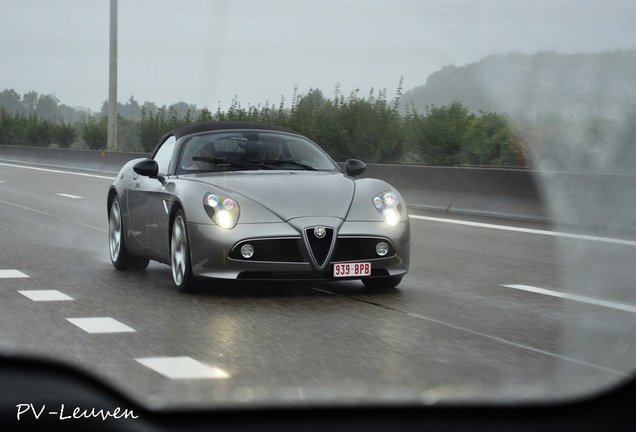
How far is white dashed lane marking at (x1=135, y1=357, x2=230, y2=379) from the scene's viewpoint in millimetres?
5154

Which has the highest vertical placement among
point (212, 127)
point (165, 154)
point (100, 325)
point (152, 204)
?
point (212, 127)

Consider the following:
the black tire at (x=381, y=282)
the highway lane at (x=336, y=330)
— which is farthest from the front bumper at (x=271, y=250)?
the black tire at (x=381, y=282)

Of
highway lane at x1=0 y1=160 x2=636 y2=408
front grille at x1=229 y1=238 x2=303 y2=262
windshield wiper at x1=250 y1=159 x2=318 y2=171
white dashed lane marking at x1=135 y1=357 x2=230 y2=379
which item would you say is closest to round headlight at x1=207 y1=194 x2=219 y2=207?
front grille at x1=229 y1=238 x2=303 y2=262

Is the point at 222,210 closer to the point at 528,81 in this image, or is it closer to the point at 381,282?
the point at 381,282

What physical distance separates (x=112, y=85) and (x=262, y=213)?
34896 mm

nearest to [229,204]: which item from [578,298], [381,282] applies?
[381,282]

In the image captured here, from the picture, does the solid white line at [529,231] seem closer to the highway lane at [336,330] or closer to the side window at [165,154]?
the highway lane at [336,330]

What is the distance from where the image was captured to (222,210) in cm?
800

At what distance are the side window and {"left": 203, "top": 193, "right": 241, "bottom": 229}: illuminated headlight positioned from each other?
1.36 meters

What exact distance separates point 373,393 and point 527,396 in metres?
0.67

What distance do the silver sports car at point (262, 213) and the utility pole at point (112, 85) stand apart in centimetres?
3186

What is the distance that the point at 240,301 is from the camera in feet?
26.3

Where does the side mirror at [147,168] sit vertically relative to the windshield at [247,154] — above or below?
below

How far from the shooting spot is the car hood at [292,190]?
26.2ft
